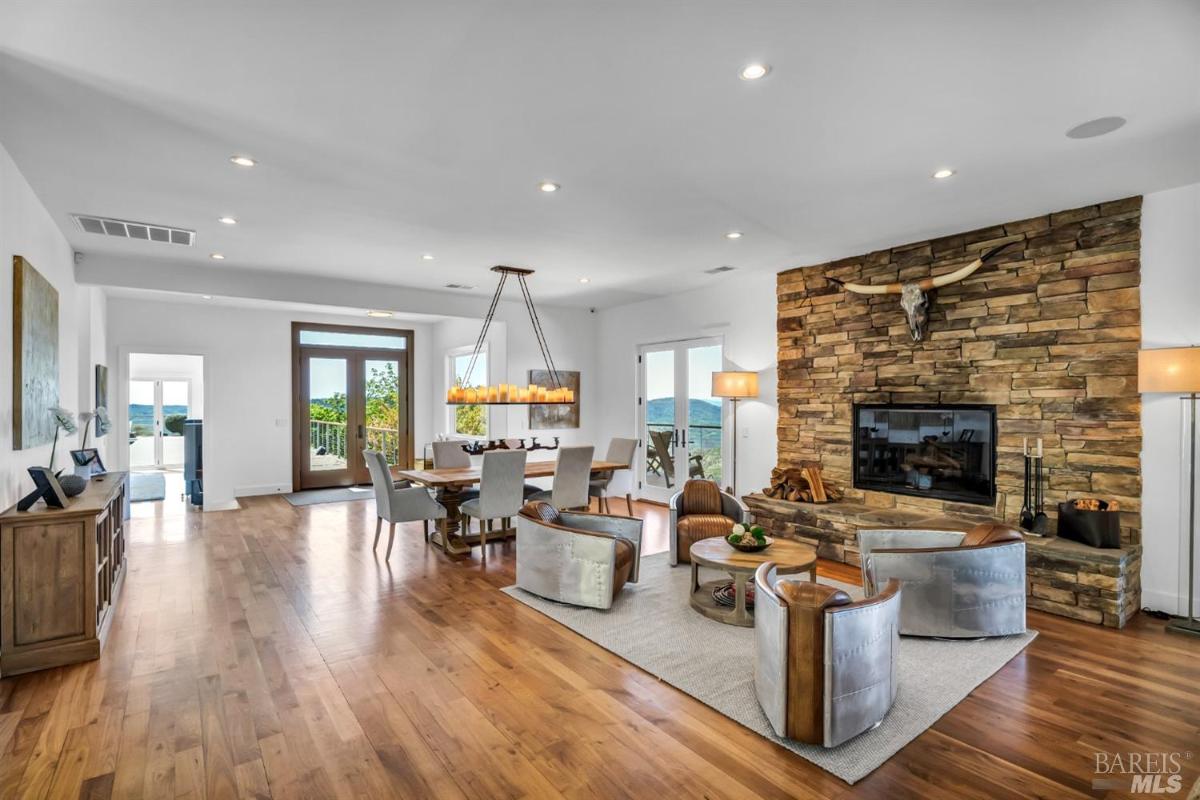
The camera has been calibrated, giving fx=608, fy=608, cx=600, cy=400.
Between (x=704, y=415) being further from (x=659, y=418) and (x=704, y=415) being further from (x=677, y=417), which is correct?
(x=659, y=418)

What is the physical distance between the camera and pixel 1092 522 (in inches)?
156

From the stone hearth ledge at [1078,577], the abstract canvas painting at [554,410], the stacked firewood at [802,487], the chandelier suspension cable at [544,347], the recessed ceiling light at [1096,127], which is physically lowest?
the stone hearth ledge at [1078,577]

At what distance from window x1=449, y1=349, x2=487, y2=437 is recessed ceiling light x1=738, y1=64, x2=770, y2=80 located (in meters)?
6.61

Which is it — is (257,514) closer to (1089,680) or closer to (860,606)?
(860,606)

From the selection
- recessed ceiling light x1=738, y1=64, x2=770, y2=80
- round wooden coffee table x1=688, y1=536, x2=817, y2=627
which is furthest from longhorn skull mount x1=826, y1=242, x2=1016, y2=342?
recessed ceiling light x1=738, y1=64, x2=770, y2=80

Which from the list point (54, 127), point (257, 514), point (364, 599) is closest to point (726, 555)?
point (364, 599)

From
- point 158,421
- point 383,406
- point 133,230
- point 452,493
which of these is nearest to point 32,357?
point 133,230

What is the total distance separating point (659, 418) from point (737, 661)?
4.79 meters

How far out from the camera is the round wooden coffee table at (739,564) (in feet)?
11.9

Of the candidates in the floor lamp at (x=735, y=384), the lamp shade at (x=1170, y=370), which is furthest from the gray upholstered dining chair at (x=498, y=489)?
the lamp shade at (x=1170, y=370)

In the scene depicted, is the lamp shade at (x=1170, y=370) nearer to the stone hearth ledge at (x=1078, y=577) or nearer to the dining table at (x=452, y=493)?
the stone hearth ledge at (x=1078, y=577)

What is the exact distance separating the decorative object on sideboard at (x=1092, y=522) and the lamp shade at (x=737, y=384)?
285 cm

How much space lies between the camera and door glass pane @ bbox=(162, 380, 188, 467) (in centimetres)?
1142

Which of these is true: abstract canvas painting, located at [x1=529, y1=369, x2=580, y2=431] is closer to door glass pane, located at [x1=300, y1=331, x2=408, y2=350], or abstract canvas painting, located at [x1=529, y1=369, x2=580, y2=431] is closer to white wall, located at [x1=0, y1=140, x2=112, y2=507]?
door glass pane, located at [x1=300, y1=331, x2=408, y2=350]
